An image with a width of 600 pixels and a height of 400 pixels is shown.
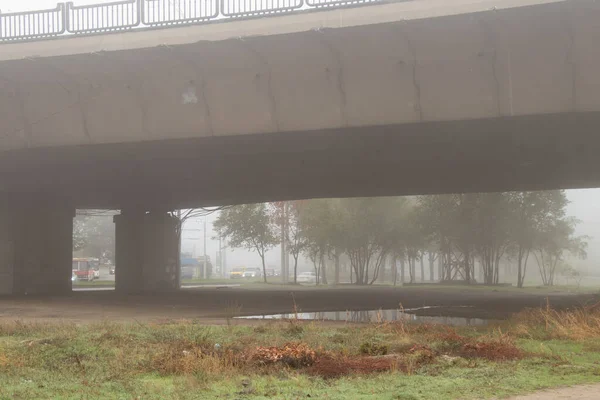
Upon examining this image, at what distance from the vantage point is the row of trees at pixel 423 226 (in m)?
48.0

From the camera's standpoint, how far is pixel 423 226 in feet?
166

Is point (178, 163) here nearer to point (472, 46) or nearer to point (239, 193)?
point (239, 193)

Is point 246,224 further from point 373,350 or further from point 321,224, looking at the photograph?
point 373,350

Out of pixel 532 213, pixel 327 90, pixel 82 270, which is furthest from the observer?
pixel 82 270

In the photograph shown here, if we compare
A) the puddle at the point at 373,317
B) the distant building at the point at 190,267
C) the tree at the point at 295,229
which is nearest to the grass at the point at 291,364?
the puddle at the point at 373,317

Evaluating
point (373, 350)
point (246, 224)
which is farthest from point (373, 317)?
point (246, 224)

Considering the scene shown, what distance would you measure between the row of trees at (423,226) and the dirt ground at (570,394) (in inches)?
1615

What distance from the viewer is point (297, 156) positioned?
25.6m

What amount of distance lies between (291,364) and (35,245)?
27895mm

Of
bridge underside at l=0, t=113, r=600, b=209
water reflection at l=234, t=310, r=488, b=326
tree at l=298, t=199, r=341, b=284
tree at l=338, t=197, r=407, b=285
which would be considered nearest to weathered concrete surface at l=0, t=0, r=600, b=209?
bridge underside at l=0, t=113, r=600, b=209

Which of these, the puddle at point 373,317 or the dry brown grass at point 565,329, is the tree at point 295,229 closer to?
the puddle at point 373,317

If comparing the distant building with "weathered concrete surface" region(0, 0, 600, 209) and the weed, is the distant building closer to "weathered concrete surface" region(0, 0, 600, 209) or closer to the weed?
"weathered concrete surface" region(0, 0, 600, 209)

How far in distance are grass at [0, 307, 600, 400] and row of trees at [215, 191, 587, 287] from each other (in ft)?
120

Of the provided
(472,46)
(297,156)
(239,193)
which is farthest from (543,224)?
(472,46)
